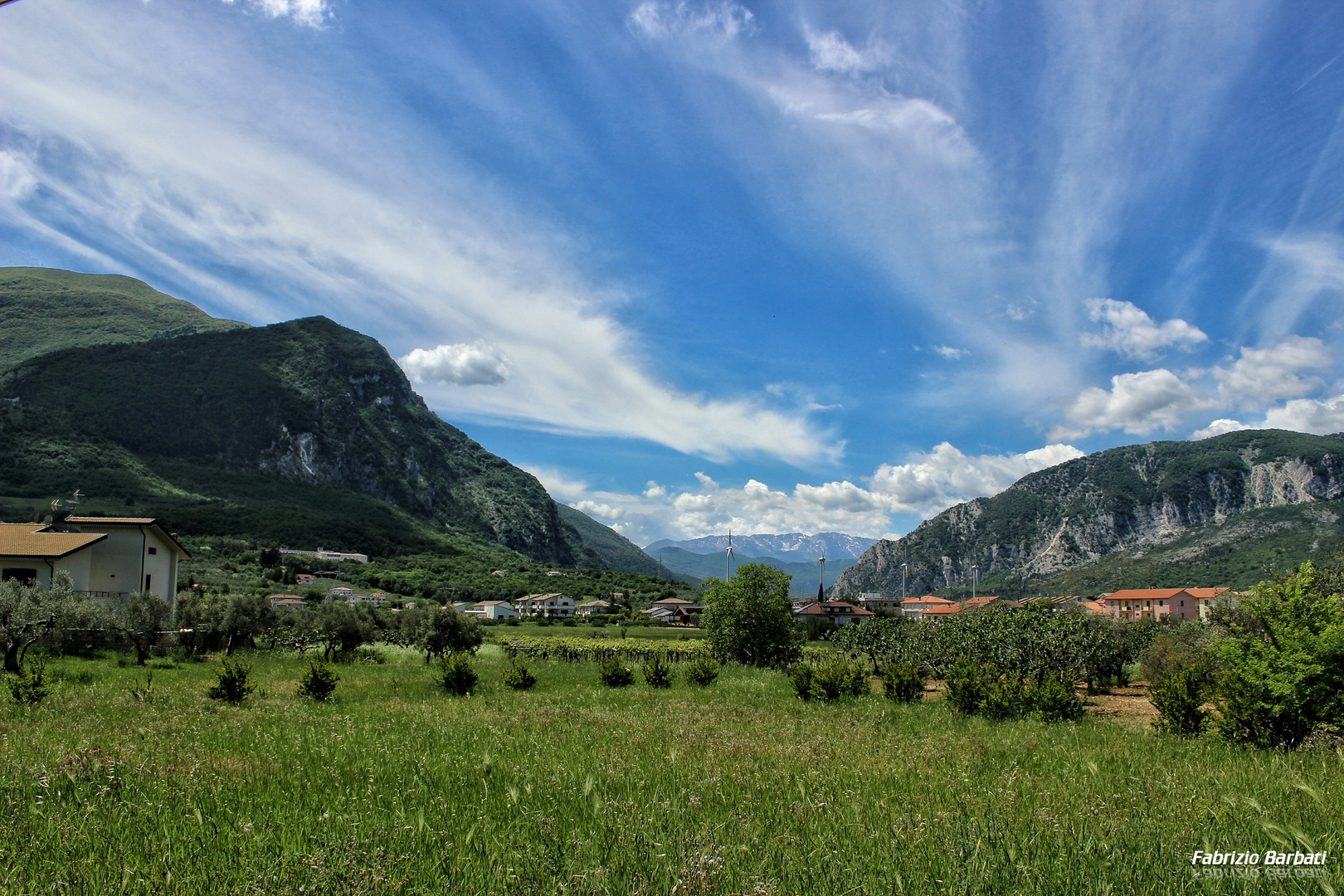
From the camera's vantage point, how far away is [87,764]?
259 inches

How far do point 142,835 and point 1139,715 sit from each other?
2201cm

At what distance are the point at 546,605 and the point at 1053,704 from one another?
123333 mm

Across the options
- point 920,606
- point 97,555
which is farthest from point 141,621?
point 920,606

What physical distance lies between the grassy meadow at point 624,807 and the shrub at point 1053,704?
3.20 metres

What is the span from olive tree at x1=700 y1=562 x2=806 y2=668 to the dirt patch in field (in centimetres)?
1390

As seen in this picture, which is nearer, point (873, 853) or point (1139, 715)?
point (873, 853)

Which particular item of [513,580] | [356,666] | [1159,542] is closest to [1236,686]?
[356,666]

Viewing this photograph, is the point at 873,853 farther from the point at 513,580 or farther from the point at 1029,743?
the point at 513,580

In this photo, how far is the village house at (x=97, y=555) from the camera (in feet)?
106

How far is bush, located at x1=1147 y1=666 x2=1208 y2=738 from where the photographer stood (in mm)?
12086

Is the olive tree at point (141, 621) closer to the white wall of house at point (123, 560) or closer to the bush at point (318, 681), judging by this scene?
the white wall of house at point (123, 560)

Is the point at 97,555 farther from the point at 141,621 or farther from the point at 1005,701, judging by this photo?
the point at 1005,701

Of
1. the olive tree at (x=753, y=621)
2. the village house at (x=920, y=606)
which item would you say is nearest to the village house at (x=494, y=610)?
the olive tree at (x=753, y=621)

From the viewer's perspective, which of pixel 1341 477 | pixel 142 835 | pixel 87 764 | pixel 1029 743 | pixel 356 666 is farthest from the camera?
pixel 1341 477
